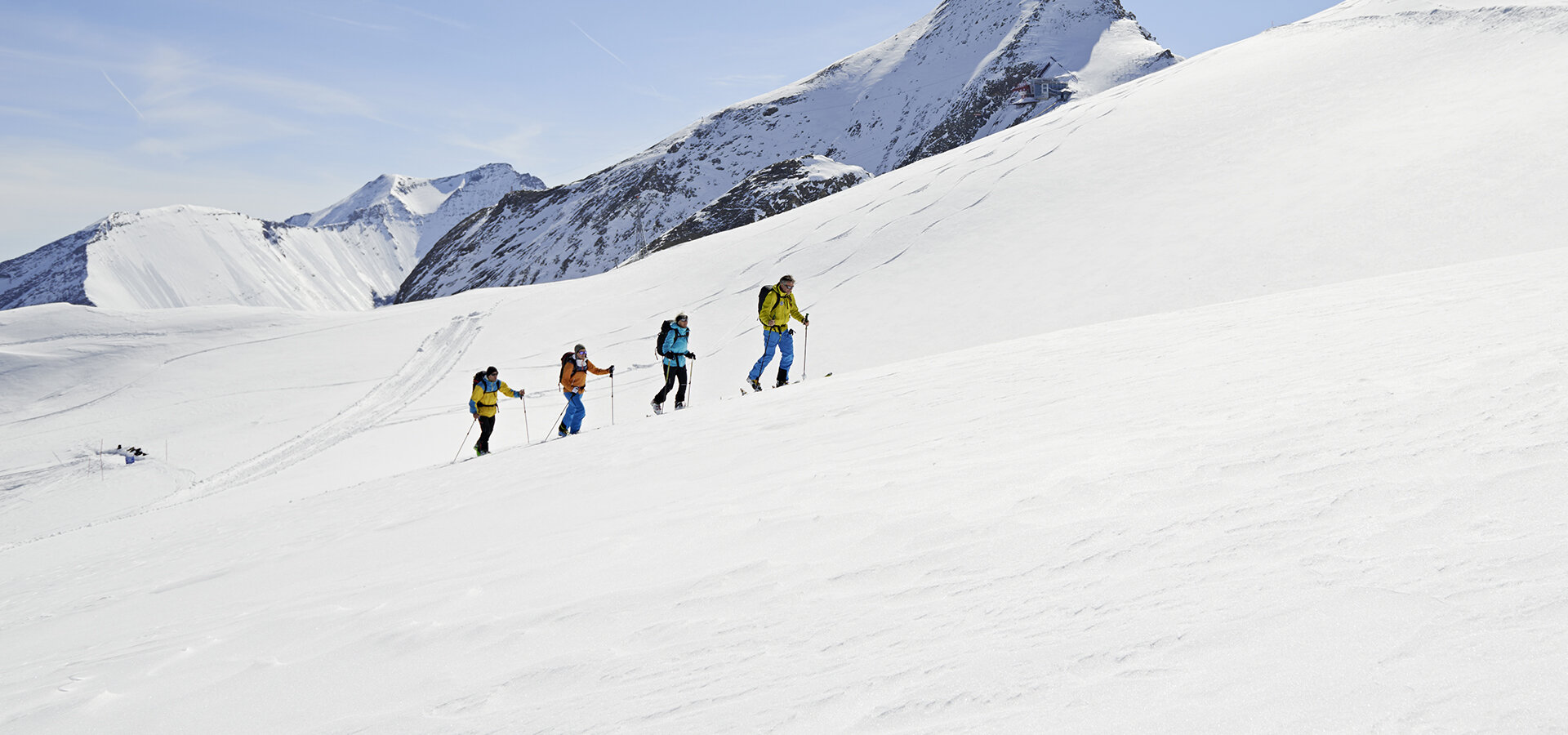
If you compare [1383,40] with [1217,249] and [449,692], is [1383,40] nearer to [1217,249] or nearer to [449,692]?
[1217,249]

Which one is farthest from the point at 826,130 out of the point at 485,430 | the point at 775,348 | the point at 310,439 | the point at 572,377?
the point at 485,430

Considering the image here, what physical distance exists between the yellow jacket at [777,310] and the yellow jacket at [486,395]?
15.1 feet

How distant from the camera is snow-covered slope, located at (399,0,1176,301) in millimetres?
113500

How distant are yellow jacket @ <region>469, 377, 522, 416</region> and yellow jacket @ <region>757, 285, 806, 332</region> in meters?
4.61

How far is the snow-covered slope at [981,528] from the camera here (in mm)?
2641

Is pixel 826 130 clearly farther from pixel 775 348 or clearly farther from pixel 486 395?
pixel 486 395

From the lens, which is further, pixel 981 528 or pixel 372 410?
pixel 372 410

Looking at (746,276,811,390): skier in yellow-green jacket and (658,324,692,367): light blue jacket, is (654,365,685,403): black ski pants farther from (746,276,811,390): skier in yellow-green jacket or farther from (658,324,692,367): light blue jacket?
(746,276,811,390): skier in yellow-green jacket

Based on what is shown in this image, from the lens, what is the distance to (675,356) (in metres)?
13.4

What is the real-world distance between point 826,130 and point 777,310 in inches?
5211

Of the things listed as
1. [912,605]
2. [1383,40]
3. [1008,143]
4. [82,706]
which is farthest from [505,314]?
[1383,40]

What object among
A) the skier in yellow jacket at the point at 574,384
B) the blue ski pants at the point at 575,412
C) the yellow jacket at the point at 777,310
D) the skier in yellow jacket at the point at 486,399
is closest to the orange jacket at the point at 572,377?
the skier in yellow jacket at the point at 574,384

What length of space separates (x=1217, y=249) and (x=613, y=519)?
14.7 meters

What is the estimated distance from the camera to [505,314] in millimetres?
26766
